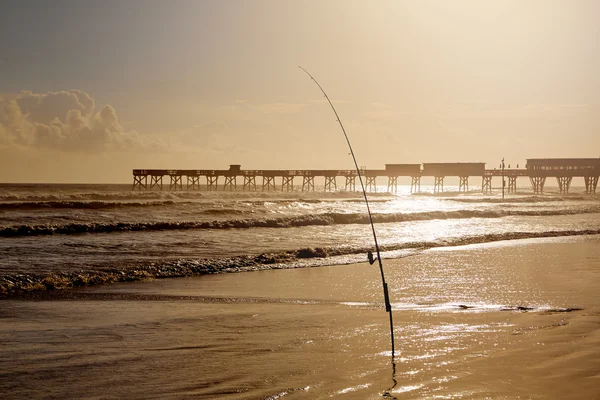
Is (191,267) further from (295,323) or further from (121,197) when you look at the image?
(121,197)

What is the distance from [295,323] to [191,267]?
585 centimetres

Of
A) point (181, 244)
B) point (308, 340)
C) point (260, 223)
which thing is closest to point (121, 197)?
point (260, 223)

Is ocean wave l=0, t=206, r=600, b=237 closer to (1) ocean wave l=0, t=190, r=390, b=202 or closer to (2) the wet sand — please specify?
(2) the wet sand

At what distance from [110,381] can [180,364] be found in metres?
0.63

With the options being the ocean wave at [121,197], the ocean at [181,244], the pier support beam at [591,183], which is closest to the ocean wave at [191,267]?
the ocean at [181,244]

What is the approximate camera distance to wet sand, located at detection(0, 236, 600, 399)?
434 cm

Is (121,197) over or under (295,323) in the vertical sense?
over

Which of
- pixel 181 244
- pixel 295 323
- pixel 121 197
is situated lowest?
pixel 181 244

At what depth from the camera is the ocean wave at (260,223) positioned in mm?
20656

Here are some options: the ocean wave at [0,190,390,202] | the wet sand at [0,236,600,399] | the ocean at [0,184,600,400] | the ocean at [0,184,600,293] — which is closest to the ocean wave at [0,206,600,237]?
the ocean at [0,184,600,293]

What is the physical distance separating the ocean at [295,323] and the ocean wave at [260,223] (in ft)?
18.1

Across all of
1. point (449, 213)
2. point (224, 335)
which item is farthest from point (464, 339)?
point (449, 213)

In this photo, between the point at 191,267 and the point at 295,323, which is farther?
the point at 191,267

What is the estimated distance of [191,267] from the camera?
471 inches
